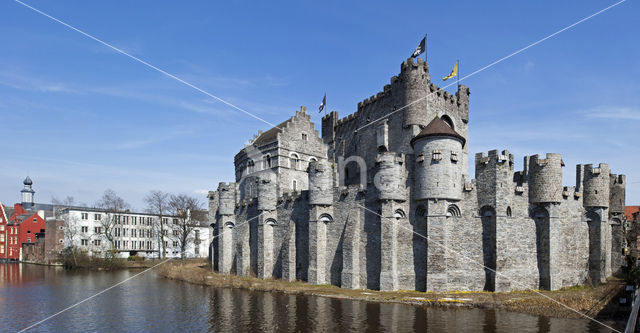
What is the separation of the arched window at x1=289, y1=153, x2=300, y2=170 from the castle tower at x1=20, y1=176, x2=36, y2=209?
3125 inches

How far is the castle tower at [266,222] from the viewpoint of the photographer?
39438 millimetres

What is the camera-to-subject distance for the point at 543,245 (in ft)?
101

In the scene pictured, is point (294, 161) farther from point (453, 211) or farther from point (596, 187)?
point (596, 187)

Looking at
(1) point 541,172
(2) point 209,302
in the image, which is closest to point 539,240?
(1) point 541,172

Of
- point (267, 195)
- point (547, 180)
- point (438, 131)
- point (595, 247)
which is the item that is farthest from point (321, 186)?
point (595, 247)

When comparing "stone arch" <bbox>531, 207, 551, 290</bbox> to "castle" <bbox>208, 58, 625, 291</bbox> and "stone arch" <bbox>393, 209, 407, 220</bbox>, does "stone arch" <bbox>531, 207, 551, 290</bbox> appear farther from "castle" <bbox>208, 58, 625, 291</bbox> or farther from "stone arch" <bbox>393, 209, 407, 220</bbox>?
"stone arch" <bbox>393, 209, 407, 220</bbox>

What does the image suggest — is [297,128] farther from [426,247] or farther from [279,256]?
[426,247]

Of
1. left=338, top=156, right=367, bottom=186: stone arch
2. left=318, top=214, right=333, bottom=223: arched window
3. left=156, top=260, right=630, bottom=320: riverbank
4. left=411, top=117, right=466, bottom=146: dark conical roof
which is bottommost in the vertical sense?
left=156, top=260, right=630, bottom=320: riverbank

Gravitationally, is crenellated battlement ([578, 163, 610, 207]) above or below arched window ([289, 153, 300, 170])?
below

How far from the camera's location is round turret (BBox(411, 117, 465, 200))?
29.9 meters

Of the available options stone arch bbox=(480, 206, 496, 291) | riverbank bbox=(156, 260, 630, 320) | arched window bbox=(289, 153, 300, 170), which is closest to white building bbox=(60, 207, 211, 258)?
arched window bbox=(289, 153, 300, 170)

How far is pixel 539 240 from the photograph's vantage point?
102ft

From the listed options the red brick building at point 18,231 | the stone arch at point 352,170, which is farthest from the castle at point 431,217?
the red brick building at point 18,231

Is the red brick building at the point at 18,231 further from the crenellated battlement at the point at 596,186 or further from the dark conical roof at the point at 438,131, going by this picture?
the crenellated battlement at the point at 596,186
